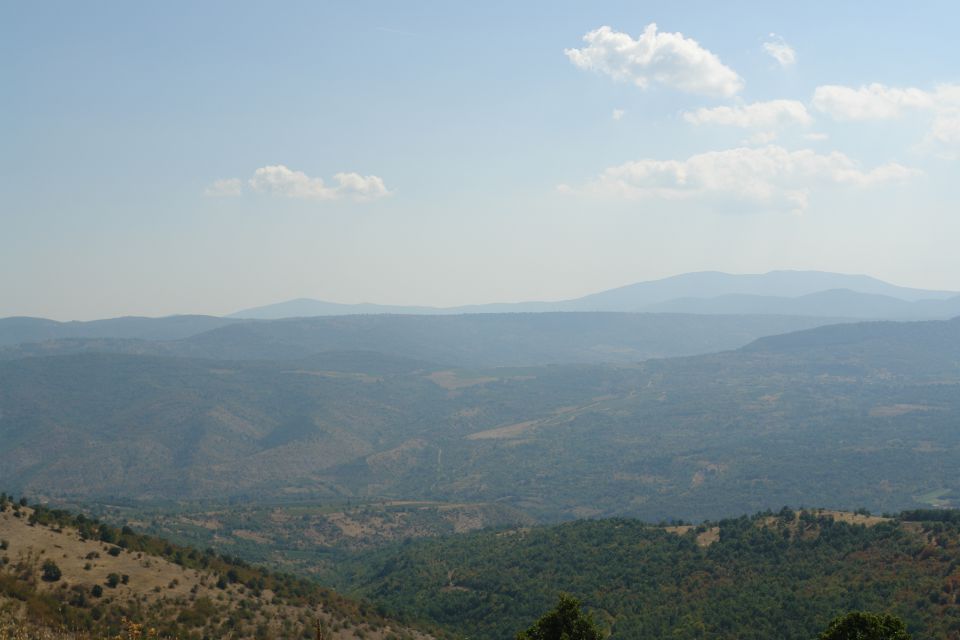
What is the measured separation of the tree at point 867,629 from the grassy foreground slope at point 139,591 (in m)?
26.5

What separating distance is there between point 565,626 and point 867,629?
11.1m

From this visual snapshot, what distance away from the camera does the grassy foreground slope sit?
3903 centimetres

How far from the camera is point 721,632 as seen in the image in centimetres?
5225

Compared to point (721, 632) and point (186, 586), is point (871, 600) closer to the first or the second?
point (721, 632)

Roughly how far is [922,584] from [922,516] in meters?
21.3

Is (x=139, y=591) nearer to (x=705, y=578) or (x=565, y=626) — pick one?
(x=565, y=626)

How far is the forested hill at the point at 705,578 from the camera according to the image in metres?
51.0

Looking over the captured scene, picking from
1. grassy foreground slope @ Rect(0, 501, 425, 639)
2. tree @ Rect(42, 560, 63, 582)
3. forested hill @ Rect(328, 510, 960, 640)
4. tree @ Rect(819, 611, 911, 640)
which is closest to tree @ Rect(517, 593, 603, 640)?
tree @ Rect(819, 611, 911, 640)

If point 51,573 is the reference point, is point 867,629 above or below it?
above

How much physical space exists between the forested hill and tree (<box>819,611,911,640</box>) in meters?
19.0

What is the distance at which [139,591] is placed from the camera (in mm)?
44281

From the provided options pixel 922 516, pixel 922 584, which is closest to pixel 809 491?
pixel 922 516

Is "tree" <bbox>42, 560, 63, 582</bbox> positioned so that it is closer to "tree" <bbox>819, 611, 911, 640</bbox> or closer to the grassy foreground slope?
the grassy foreground slope

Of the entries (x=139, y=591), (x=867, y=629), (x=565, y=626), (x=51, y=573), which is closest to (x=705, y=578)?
(x=867, y=629)
